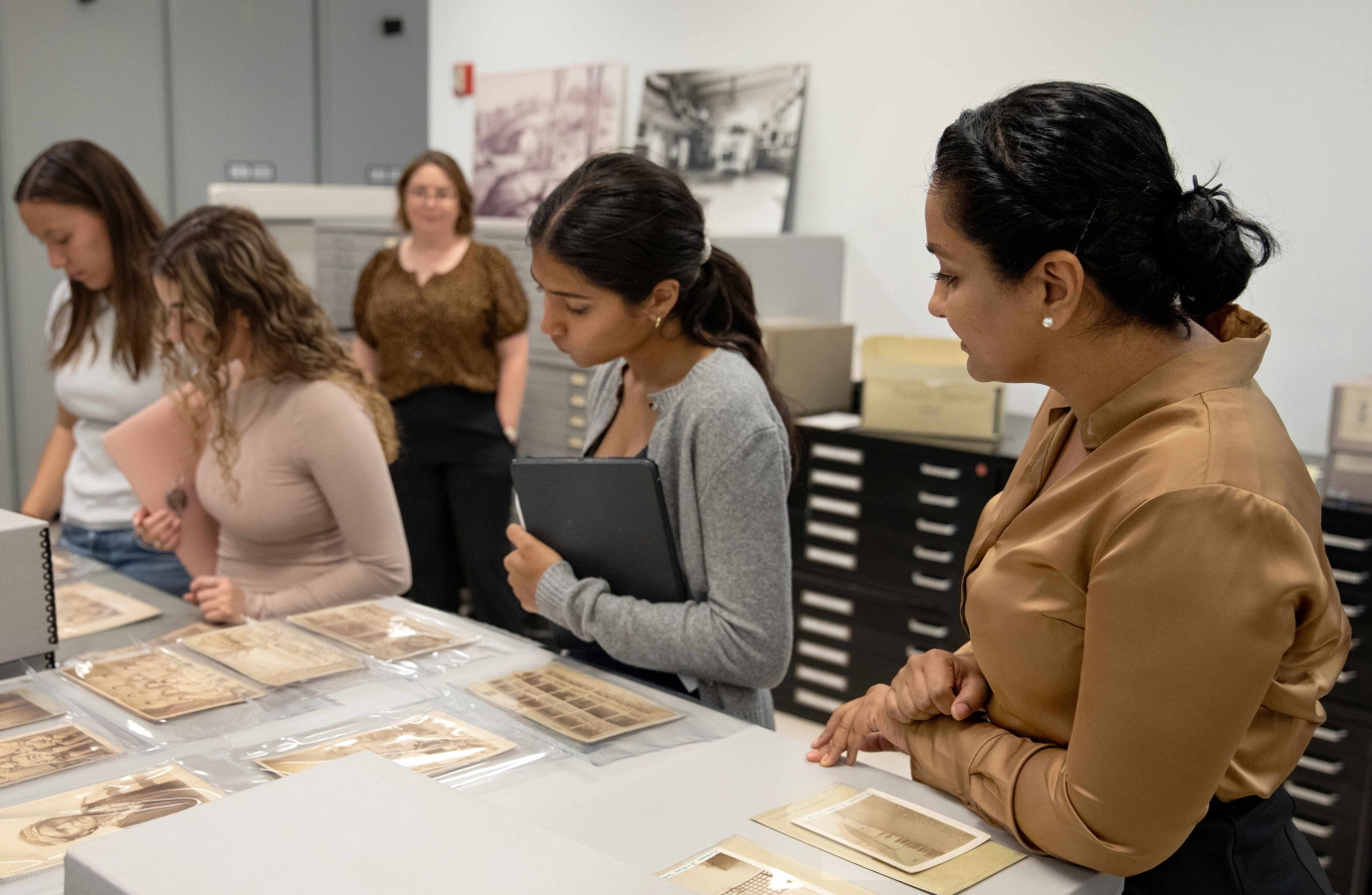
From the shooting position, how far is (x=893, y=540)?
3.29 metres

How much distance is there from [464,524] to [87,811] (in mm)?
2582

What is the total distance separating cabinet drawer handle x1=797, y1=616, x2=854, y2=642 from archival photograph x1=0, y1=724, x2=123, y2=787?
94.5 inches

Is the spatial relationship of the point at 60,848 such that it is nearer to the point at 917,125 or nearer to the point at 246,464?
the point at 246,464

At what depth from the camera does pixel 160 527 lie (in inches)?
77.5

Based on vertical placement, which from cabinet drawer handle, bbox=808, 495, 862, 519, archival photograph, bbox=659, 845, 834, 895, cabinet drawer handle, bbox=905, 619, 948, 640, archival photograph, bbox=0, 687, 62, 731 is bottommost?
cabinet drawer handle, bbox=905, 619, 948, 640

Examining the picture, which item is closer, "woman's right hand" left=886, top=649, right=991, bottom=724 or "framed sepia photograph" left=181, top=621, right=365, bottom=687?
"woman's right hand" left=886, top=649, right=991, bottom=724

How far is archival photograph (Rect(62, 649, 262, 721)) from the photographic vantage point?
53.9 inches

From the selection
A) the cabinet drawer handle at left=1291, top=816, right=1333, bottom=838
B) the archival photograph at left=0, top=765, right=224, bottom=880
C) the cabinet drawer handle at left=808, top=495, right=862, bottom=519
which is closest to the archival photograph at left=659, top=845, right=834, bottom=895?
the archival photograph at left=0, top=765, right=224, bottom=880

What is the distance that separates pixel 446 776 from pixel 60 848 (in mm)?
354

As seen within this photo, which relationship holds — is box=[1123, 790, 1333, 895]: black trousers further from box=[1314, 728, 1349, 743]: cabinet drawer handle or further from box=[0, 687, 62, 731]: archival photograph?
box=[1314, 728, 1349, 743]: cabinet drawer handle

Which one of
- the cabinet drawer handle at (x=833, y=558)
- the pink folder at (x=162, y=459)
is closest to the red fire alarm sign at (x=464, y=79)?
the cabinet drawer handle at (x=833, y=558)

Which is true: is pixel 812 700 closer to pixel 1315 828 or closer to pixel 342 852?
pixel 1315 828

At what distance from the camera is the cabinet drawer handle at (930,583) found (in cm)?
321

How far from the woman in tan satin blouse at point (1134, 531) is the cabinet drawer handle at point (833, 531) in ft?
7.41
